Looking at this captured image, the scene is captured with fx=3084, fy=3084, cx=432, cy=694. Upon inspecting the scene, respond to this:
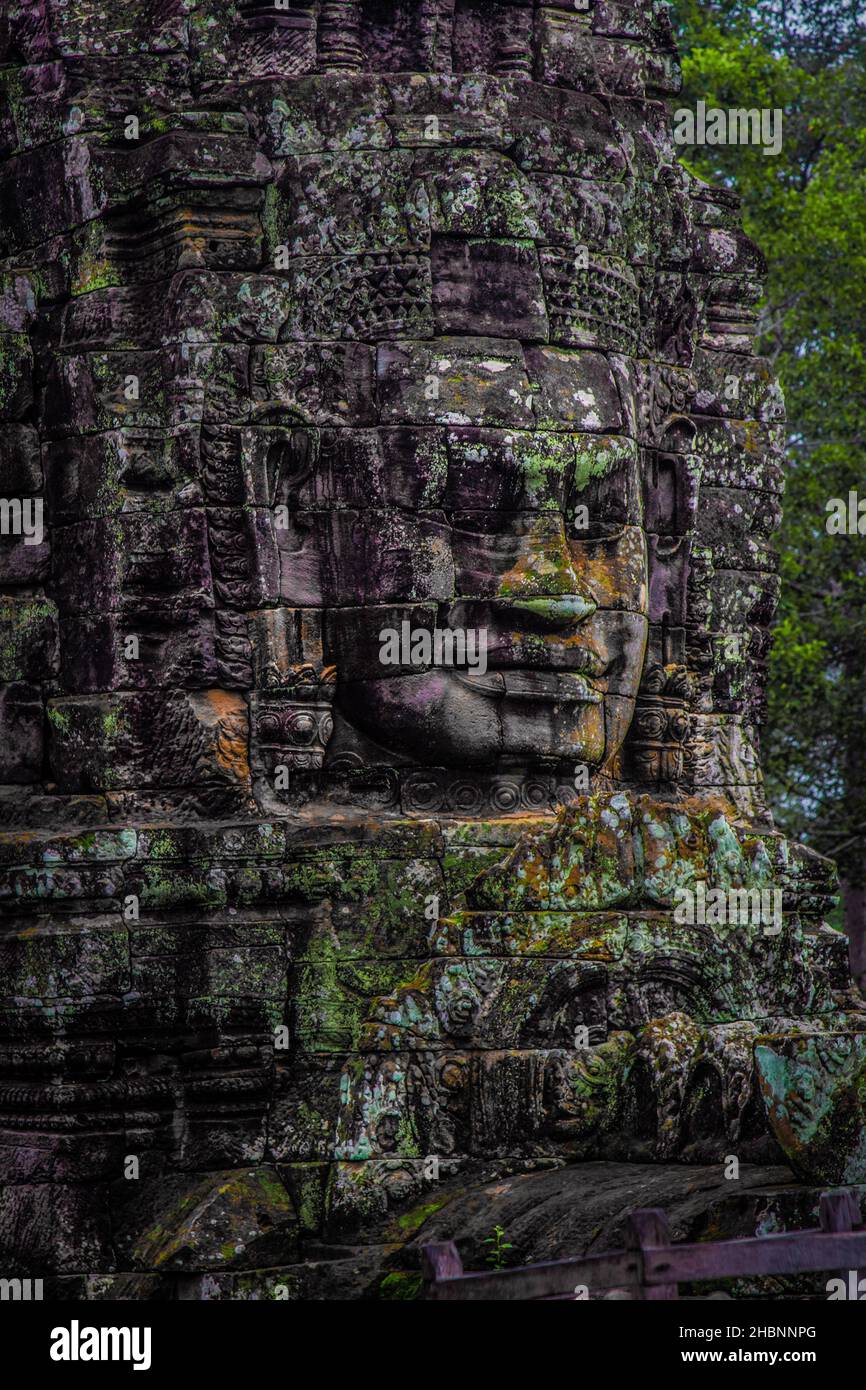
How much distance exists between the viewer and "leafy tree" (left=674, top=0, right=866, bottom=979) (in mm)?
26453

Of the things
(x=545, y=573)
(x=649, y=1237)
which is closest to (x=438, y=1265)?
(x=649, y=1237)

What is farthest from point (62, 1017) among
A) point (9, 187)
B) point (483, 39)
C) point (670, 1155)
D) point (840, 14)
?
point (840, 14)

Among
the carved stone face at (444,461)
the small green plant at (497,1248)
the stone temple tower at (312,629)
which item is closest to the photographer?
the small green plant at (497,1248)

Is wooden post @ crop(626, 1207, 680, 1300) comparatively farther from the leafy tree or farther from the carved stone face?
the leafy tree

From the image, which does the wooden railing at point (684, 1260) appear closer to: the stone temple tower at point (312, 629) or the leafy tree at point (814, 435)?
the stone temple tower at point (312, 629)

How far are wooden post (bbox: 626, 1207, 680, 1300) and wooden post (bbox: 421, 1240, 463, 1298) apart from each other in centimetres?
85

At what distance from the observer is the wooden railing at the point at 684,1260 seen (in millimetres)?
12977

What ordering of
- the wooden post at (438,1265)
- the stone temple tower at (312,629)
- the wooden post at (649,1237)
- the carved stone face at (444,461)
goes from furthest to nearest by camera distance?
the carved stone face at (444,461) → the stone temple tower at (312,629) → the wooden post at (438,1265) → the wooden post at (649,1237)

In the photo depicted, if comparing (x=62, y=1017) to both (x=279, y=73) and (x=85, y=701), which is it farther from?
(x=279, y=73)

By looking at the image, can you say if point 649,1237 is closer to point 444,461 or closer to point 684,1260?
point 684,1260

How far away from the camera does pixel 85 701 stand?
56.5 feet

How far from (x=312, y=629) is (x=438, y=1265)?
4.63m

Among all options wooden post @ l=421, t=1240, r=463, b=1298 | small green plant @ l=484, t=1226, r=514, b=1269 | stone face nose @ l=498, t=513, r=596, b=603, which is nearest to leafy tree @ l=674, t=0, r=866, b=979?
stone face nose @ l=498, t=513, r=596, b=603

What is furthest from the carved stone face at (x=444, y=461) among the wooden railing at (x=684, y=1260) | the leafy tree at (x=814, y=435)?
the leafy tree at (x=814, y=435)
